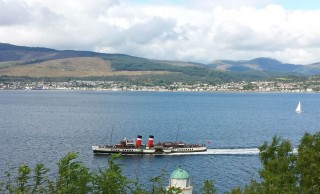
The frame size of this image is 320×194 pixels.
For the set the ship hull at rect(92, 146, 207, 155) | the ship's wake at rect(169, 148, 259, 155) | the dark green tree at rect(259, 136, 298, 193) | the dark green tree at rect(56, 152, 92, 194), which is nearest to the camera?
the dark green tree at rect(56, 152, 92, 194)

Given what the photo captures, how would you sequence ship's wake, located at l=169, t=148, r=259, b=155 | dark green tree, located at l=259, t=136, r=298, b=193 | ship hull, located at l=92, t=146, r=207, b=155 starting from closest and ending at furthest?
dark green tree, located at l=259, t=136, r=298, b=193, ship's wake, located at l=169, t=148, r=259, b=155, ship hull, located at l=92, t=146, r=207, b=155

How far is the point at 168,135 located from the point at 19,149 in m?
43.3

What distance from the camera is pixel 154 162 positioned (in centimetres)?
8538

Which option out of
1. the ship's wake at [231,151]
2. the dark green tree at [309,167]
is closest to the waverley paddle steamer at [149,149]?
the ship's wake at [231,151]

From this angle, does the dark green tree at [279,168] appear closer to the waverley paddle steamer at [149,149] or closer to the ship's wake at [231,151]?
the ship's wake at [231,151]

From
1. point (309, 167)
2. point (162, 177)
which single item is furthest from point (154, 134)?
point (162, 177)

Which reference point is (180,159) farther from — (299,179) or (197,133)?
(299,179)

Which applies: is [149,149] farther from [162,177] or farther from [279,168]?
[162,177]

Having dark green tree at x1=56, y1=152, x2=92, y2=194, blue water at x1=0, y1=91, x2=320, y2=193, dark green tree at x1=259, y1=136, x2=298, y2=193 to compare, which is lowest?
blue water at x1=0, y1=91, x2=320, y2=193

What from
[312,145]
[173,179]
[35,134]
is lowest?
[35,134]

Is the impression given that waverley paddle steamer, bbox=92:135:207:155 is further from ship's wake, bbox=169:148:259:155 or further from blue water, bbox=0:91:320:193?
blue water, bbox=0:91:320:193

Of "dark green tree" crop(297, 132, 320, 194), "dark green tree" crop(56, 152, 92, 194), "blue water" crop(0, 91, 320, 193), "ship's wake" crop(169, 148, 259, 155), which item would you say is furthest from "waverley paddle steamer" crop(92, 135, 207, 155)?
"dark green tree" crop(56, 152, 92, 194)

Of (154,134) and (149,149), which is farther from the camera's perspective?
(154,134)

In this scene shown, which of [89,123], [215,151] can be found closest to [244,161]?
[215,151]
